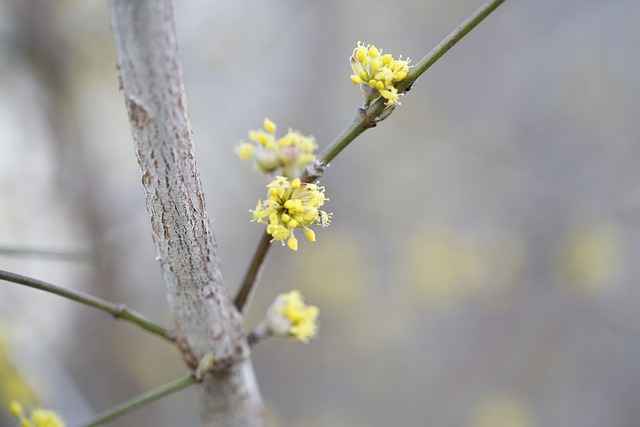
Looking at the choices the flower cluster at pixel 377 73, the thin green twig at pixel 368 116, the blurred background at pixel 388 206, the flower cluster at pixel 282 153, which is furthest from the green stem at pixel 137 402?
the blurred background at pixel 388 206

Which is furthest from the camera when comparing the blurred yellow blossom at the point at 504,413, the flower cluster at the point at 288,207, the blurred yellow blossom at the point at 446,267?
the blurred yellow blossom at the point at 446,267

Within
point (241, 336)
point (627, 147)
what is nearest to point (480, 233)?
point (627, 147)

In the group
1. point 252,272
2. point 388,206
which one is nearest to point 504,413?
point 388,206

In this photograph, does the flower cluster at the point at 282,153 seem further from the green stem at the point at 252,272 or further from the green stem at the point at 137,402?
the green stem at the point at 137,402

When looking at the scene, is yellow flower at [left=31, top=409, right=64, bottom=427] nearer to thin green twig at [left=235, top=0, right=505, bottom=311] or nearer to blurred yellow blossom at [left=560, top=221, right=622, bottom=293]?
thin green twig at [left=235, top=0, right=505, bottom=311]

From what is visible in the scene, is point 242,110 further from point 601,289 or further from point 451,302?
point 601,289

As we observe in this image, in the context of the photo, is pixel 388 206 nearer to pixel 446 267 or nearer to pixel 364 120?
pixel 446 267

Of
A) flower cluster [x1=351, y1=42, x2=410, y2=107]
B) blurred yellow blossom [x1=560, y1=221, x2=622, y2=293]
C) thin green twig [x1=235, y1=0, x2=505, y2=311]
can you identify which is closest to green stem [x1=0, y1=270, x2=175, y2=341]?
thin green twig [x1=235, y1=0, x2=505, y2=311]
